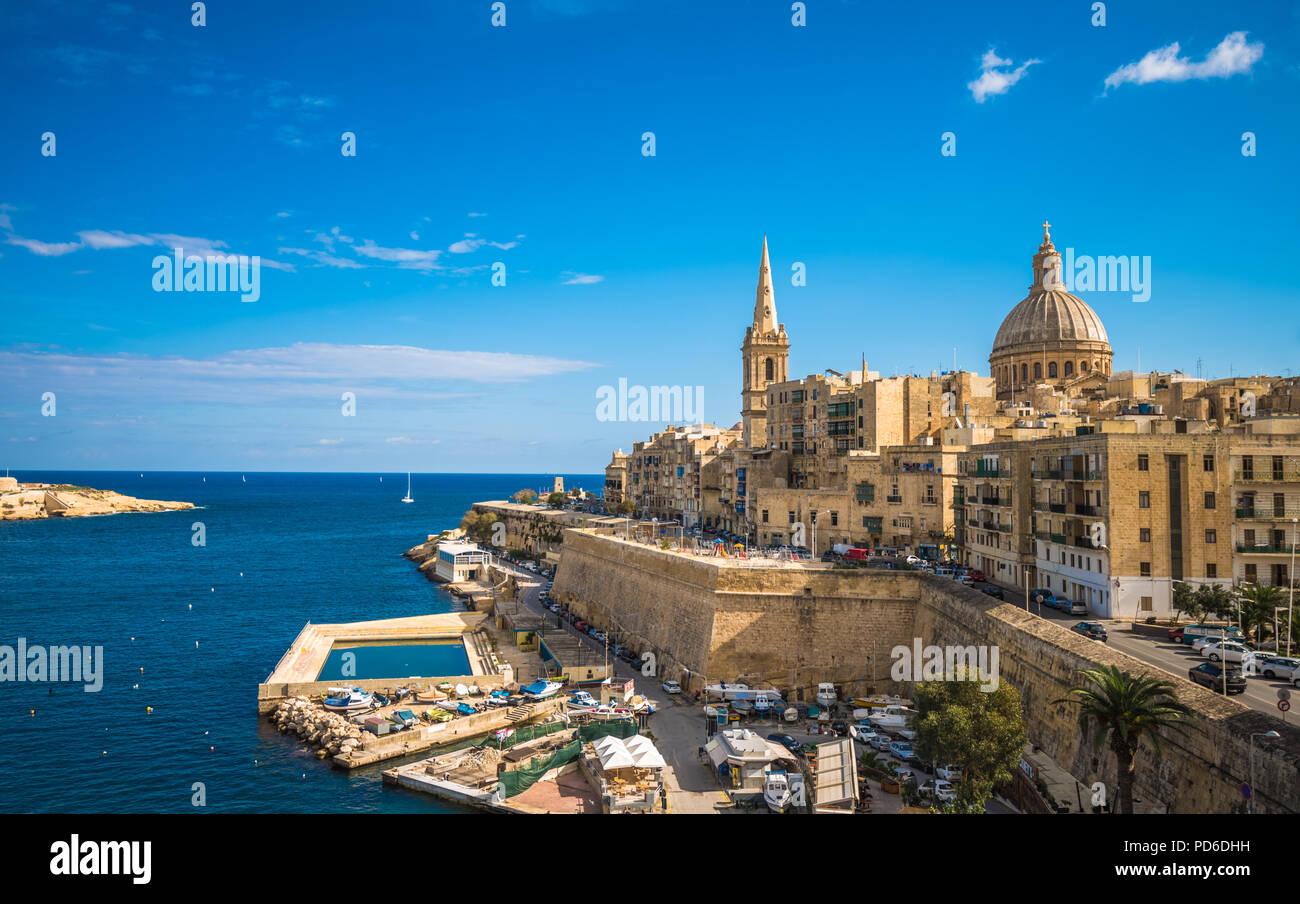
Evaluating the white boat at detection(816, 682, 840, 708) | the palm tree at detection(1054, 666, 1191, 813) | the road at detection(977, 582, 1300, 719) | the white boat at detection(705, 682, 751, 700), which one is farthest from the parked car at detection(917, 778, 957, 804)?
the white boat at detection(705, 682, 751, 700)

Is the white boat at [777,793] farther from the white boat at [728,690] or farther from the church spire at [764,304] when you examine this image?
Result: the church spire at [764,304]

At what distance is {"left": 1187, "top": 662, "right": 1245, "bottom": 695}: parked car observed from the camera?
57.3ft

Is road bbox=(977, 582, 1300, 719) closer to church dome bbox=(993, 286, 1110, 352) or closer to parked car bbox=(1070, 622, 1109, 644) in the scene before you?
parked car bbox=(1070, 622, 1109, 644)

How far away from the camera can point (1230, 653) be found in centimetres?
1930

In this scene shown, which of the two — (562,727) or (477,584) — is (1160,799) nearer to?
(562,727)

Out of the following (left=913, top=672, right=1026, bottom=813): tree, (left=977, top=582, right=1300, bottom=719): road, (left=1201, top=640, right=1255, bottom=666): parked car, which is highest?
(left=1201, top=640, right=1255, bottom=666): parked car

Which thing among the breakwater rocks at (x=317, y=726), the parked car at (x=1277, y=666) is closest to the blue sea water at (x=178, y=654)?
the breakwater rocks at (x=317, y=726)

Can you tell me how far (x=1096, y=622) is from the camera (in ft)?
80.5

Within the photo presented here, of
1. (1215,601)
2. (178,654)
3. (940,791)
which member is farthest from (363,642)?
(1215,601)

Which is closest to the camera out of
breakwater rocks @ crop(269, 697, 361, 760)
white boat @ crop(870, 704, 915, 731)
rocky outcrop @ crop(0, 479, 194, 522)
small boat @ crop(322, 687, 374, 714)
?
white boat @ crop(870, 704, 915, 731)

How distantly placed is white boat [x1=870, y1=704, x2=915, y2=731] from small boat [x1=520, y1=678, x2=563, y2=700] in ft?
41.2

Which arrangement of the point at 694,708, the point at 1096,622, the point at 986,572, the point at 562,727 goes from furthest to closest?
the point at 986,572, the point at 694,708, the point at 562,727, the point at 1096,622
